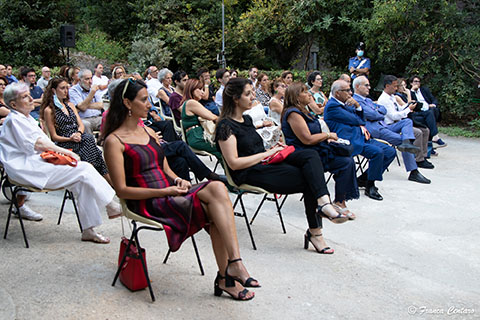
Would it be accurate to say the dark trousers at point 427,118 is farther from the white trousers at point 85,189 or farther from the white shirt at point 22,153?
the white shirt at point 22,153

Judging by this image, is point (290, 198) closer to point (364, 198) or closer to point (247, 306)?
point (364, 198)

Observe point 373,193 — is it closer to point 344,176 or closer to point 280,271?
point 344,176

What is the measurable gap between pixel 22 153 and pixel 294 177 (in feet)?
7.46

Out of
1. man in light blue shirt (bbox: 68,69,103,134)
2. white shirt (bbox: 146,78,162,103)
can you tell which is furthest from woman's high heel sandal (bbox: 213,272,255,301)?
white shirt (bbox: 146,78,162,103)

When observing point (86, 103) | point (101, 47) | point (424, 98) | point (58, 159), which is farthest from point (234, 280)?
point (101, 47)

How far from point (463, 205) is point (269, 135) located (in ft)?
7.92

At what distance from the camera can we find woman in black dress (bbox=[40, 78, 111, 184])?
5086 mm

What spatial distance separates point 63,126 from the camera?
5160 mm

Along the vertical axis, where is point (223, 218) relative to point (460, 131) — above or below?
above

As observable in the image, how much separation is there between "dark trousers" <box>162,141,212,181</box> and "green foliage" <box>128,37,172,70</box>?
1306cm

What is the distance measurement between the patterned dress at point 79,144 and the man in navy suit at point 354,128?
8.84 ft

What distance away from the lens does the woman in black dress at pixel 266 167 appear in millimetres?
4070

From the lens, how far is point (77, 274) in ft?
11.3

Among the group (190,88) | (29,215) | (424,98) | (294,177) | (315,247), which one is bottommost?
(29,215)
